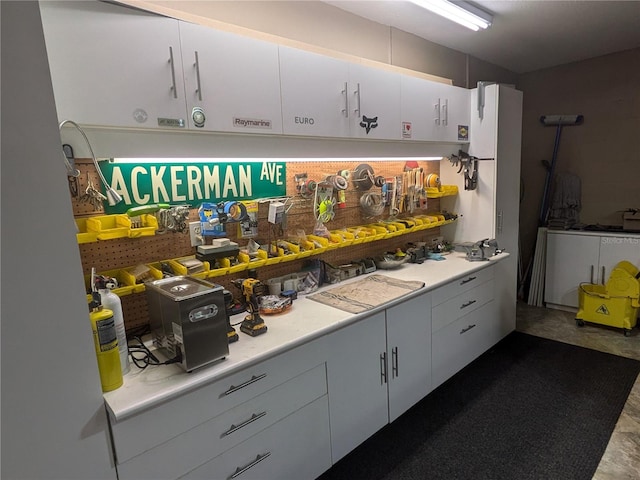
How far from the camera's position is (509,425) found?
227cm

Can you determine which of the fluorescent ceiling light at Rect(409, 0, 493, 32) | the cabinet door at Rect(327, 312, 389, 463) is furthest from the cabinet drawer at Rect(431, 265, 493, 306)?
the fluorescent ceiling light at Rect(409, 0, 493, 32)

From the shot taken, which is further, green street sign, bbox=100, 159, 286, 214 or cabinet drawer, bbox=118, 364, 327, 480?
green street sign, bbox=100, 159, 286, 214

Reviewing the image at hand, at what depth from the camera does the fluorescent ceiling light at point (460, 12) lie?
7.36ft

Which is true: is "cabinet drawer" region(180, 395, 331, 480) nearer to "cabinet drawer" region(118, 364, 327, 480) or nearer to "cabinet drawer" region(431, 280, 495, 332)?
"cabinet drawer" region(118, 364, 327, 480)

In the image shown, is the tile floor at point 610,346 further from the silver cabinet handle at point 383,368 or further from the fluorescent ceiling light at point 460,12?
the fluorescent ceiling light at point 460,12

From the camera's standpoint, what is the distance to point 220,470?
147cm

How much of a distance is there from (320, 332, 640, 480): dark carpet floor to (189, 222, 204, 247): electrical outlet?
4.54ft

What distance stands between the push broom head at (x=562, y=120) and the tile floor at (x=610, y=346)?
2062 mm

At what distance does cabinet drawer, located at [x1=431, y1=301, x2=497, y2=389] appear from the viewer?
2.47 m

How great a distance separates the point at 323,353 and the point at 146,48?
58.5 inches

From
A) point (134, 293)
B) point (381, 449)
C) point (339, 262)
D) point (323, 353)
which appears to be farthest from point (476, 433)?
point (134, 293)

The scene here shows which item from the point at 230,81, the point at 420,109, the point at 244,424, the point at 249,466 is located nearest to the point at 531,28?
the point at 420,109

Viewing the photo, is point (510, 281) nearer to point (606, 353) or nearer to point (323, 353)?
point (606, 353)

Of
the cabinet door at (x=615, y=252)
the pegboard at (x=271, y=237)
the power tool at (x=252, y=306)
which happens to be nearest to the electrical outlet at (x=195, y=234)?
the pegboard at (x=271, y=237)
